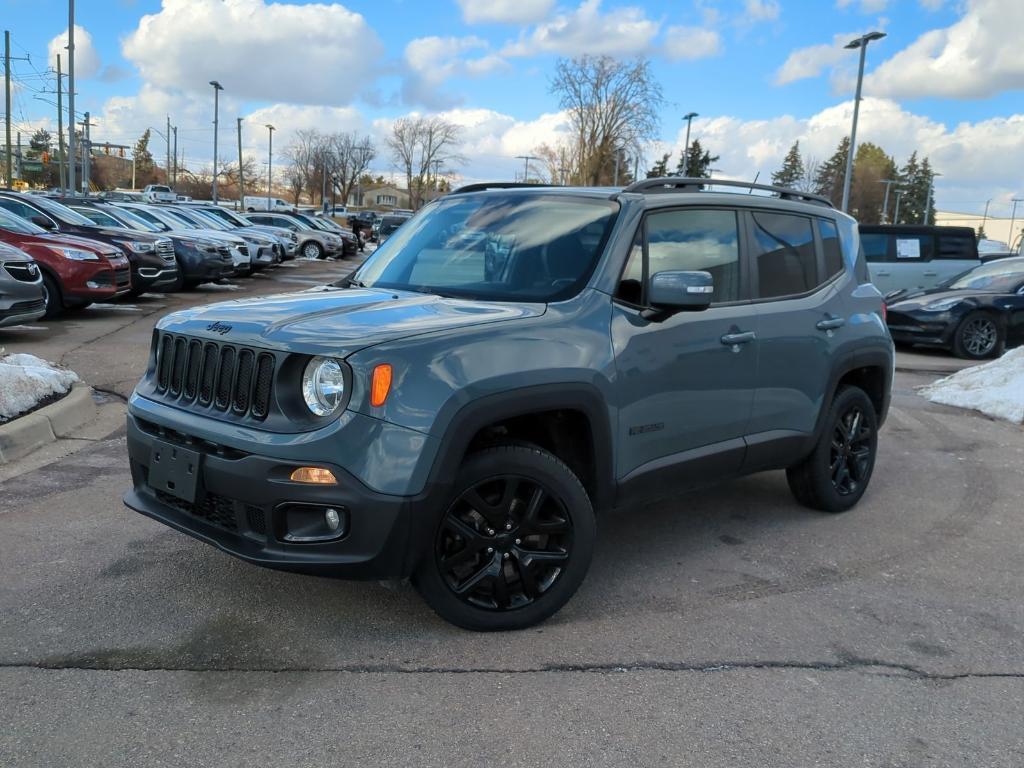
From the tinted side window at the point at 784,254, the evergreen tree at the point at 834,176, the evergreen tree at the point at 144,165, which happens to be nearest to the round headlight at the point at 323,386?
the tinted side window at the point at 784,254

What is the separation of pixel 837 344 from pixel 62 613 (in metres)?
4.15

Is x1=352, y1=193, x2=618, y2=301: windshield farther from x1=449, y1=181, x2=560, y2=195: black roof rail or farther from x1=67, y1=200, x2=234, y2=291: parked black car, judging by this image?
x1=67, y1=200, x2=234, y2=291: parked black car

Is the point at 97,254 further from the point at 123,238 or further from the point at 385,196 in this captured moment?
the point at 385,196

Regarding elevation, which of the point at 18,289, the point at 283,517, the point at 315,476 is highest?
the point at 18,289

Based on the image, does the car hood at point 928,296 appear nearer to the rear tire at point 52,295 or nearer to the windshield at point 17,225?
the rear tire at point 52,295

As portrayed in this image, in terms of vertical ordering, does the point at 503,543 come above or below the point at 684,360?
below

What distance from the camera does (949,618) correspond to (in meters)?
3.89

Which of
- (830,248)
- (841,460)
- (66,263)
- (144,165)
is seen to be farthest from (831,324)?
(144,165)

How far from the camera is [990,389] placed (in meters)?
9.02

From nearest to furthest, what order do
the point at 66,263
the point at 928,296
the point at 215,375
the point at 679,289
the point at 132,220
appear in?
1. the point at 215,375
2. the point at 679,289
3. the point at 66,263
4. the point at 928,296
5. the point at 132,220

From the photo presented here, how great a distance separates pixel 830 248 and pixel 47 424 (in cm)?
544

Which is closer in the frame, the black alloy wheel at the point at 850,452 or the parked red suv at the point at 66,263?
the black alloy wheel at the point at 850,452

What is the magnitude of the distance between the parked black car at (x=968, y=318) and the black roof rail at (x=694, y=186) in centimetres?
844

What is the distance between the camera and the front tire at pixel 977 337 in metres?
12.6
